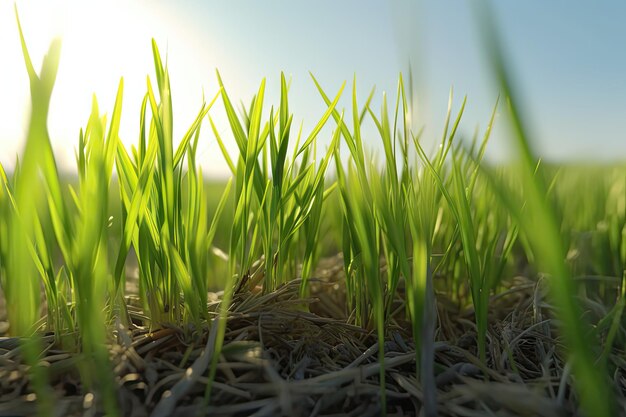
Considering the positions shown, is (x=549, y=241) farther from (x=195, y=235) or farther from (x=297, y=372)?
(x=195, y=235)

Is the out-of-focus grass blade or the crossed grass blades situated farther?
the crossed grass blades

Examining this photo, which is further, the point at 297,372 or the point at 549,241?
the point at 297,372

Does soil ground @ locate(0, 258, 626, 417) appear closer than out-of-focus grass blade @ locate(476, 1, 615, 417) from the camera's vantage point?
No

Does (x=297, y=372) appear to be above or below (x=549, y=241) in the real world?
below

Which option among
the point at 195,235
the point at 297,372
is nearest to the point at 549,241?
the point at 297,372

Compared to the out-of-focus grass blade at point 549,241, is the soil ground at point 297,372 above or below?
below

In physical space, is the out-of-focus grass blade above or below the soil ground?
above

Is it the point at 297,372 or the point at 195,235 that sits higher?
the point at 195,235

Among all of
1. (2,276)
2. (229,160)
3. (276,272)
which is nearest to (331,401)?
(276,272)

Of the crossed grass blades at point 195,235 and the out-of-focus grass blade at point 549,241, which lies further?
the crossed grass blades at point 195,235

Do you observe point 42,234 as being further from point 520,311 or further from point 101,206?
point 520,311

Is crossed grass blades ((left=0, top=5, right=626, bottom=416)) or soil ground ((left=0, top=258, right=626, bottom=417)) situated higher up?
crossed grass blades ((left=0, top=5, right=626, bottom=416))
